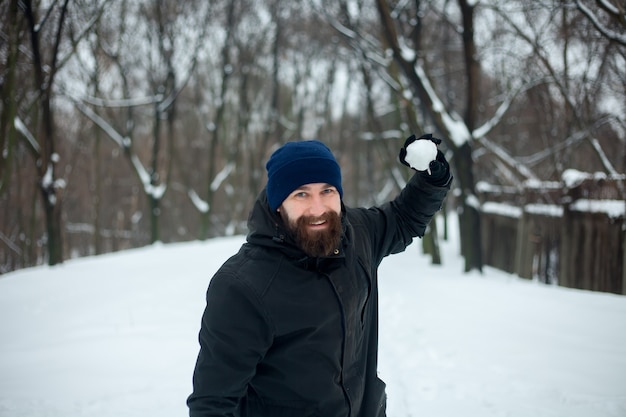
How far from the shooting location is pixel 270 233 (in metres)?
1.73

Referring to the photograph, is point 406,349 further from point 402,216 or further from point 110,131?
point 110,131

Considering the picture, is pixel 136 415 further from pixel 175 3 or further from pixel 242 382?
pixel 175 3

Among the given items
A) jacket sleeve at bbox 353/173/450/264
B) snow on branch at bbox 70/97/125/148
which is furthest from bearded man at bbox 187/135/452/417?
snow on branch at bbox 70/97/125/148

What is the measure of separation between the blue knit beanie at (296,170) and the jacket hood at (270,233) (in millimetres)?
78

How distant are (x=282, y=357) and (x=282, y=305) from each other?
8.5 inches

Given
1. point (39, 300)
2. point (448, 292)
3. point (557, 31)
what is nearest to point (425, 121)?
point (557, 31)

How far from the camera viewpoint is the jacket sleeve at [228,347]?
59.4 inches

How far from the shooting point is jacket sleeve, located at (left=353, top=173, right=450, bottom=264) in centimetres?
221

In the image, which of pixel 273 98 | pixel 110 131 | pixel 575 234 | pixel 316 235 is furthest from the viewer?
pixel 273 98

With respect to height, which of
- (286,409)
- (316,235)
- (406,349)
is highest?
(316,235)

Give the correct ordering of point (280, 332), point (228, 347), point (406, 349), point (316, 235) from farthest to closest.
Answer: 1. point (406, 349)
2. point (316, 235)
3. point (280, 332)
4. point (228, 347)

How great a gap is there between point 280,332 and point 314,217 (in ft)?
1.61

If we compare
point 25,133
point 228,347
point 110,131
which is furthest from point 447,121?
point 110,131

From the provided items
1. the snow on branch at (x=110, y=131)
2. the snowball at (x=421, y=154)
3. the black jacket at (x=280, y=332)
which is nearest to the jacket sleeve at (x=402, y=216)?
the snowball at (x=421, y=154)
